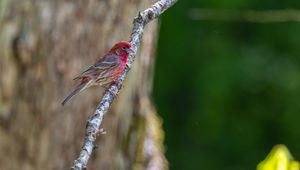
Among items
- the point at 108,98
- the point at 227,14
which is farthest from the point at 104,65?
the point at 227,14

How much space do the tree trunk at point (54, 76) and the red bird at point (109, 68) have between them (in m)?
1.45

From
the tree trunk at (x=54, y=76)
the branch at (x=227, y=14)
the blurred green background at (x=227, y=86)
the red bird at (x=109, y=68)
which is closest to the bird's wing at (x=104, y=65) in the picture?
the red bird at (x=109, y=68)

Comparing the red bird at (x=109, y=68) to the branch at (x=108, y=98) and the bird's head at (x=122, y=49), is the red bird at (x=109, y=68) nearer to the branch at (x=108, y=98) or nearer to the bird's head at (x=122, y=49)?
the bird's head at (x=122, y=49)

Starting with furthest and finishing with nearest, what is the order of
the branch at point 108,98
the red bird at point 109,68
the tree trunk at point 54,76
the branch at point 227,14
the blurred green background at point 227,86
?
the blurred green background at point 227,86, the branch at point 227,14, the tree trunk at point 54,76, the red bird at point 109,68, the branch at point 108,98

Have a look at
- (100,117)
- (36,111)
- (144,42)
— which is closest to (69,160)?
(36,111)

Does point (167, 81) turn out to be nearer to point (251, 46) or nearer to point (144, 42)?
point (251, 46)

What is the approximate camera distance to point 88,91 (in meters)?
7.01

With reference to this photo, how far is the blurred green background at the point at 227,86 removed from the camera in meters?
10.6

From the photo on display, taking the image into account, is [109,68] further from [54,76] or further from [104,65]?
[54,76]

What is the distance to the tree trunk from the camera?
685cm

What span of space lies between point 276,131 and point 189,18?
136cm

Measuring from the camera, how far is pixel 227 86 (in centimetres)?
1074

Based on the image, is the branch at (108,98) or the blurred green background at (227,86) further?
the blurred green background at (227,86)

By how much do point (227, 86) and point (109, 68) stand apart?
5642 mm
